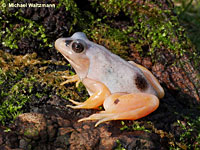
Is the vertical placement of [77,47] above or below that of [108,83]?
above

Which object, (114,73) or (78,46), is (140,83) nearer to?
(114,73)

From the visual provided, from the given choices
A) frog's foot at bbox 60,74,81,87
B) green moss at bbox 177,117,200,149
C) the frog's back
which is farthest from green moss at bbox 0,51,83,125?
green moss at bbox 177,117,200,149

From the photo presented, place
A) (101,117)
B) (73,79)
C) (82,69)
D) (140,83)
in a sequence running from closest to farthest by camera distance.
Result: (101,117)
(140,83)
(82,69)
(73,79)

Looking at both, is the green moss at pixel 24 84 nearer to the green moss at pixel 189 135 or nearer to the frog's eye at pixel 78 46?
the frog's eye at pixel 78 46

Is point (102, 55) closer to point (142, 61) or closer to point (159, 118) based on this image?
point (159, 118)

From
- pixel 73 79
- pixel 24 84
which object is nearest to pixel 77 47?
pixel 73 79

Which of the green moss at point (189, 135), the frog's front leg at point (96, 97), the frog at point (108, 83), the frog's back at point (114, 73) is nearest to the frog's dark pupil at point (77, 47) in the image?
the frog at point (108, 83)

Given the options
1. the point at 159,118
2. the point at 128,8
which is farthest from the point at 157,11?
the point at 159,118
